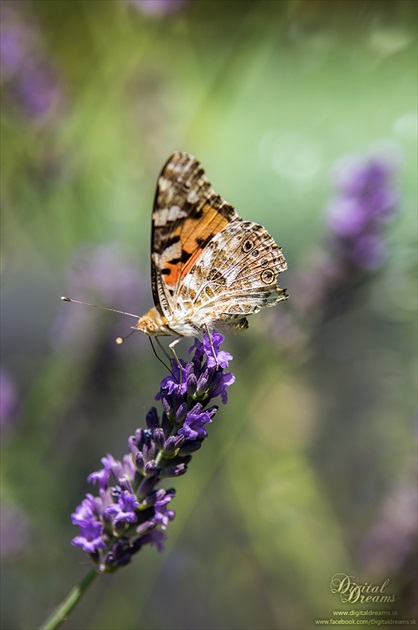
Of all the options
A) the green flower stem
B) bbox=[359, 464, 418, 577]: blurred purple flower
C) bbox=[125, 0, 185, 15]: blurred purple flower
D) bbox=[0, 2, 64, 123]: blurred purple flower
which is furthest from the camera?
bbox=[125, 0, 185, 15]: blurred purple flower

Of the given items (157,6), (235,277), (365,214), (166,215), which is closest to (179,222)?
(166,215)

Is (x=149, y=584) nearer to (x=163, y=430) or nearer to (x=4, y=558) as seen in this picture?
(x=4, y=558)

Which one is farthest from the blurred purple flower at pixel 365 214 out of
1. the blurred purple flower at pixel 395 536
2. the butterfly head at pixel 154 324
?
the butterfly head at pixel 154 324

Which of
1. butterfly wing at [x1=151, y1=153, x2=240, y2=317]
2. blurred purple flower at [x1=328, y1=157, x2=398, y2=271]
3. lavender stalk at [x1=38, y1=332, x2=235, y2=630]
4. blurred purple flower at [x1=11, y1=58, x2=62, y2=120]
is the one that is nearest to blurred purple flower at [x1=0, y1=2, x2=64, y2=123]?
blurred purple flower at [x1=11, y1=58, x2=62, y2=120]

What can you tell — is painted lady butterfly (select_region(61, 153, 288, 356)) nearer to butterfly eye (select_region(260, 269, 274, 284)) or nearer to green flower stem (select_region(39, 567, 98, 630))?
butterfly eye (select_region(260, 269, 274, 284))

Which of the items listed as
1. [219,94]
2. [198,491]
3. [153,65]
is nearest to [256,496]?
[198,491]

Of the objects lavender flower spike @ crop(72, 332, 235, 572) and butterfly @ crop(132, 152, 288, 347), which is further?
butterfly @ crop(132, 152, 288, 347)
